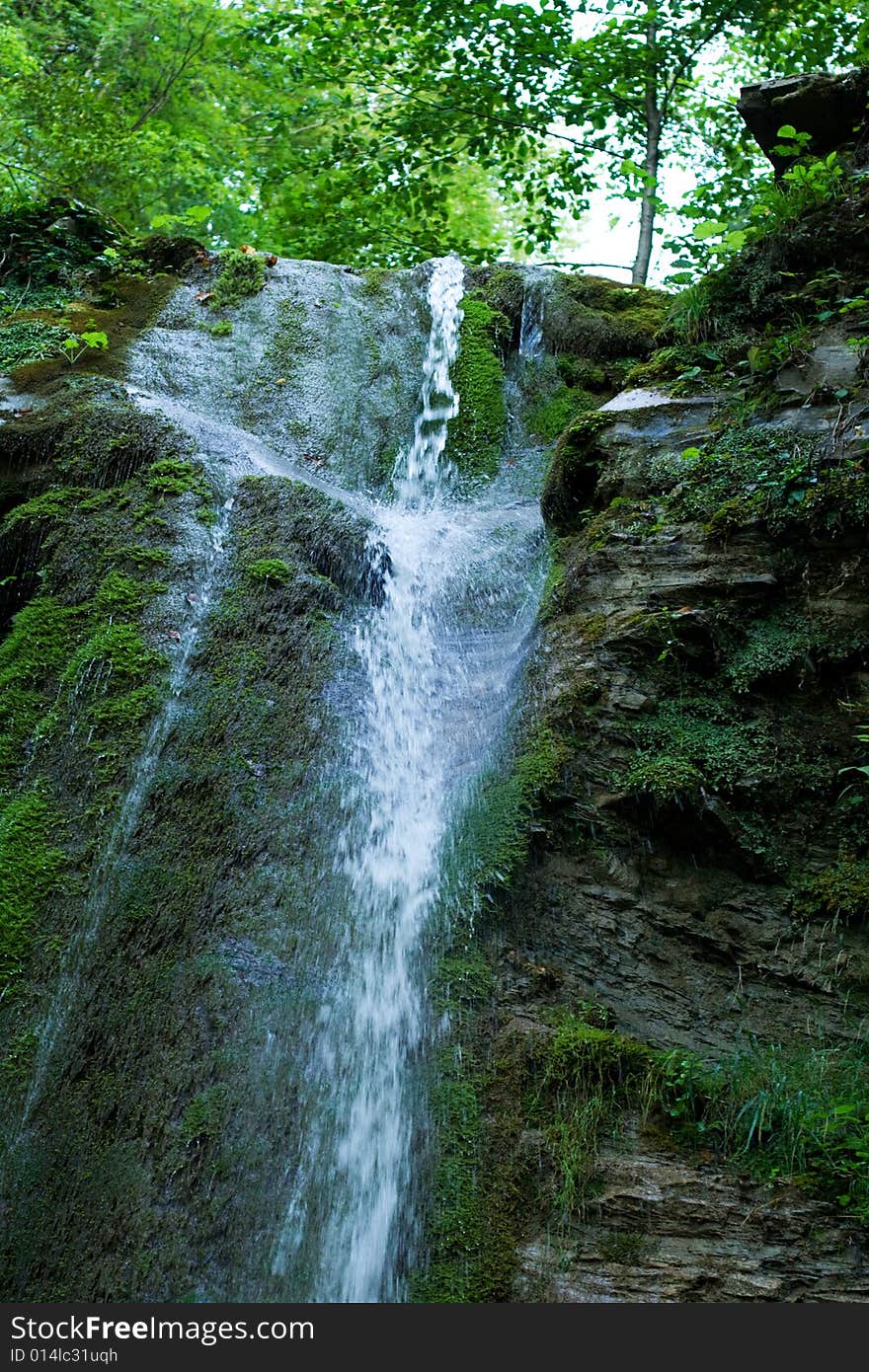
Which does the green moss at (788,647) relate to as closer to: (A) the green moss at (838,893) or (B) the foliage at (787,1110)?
(A) the green moss at (838,893)

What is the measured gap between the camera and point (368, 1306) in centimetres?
381

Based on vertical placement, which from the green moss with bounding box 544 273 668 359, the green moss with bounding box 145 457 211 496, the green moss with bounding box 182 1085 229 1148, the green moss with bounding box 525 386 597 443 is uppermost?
the green moss with bounding box 544 273 668 359

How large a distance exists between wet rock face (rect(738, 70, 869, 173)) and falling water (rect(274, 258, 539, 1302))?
3.20 meters

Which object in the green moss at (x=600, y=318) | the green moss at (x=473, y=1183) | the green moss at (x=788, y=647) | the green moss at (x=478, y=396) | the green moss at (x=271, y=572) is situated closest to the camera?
the green moss at (x=473, y=1183)

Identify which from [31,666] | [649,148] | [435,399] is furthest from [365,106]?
[31,666]

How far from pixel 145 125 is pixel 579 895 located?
507 inches

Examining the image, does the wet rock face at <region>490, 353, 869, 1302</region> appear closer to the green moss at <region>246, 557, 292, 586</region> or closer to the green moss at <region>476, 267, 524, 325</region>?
the green moss at <region>246, 557, 292, 586</region>

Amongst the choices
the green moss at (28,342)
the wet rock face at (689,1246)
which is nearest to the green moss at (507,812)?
the wet rock face at (689,1246)

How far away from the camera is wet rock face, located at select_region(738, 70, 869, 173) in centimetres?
720

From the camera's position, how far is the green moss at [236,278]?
910 cm

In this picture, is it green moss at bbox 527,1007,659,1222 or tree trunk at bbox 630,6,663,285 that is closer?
green moss at bbox 527,1007,659,1222

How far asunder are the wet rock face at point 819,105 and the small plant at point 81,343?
16.3 ft

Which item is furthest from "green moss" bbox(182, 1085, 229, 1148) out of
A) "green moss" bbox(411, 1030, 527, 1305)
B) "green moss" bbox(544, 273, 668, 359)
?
"green moss" bbox(544, 273, 668, 359)

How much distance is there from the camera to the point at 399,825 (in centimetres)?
559
